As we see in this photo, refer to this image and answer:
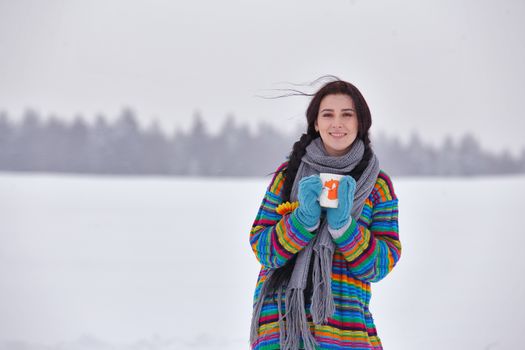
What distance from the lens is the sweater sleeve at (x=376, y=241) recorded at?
4.66ft

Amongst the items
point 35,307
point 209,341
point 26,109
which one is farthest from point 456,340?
point 26,109

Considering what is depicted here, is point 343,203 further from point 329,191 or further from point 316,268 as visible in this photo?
point 316,268

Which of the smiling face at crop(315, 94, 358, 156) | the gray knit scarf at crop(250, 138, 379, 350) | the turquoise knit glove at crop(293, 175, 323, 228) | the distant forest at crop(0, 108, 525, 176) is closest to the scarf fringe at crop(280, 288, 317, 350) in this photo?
the gray knit scarf at crop(250, 138, 379, 350)

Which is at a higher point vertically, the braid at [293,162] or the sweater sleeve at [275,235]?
the braid at [293,162]

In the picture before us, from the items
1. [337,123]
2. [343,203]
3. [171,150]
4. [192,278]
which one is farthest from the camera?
[171,150]

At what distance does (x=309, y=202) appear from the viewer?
1.39m

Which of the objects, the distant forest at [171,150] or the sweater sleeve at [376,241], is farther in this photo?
the distant forest at [171,150]

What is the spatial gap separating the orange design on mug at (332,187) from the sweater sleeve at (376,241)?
10 cm

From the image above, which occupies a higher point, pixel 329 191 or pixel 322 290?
pixel 329 191

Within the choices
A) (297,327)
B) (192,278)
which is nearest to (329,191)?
(297,327)

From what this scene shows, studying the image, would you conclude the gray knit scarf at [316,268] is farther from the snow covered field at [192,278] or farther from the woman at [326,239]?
the snow covered field at [192,278]

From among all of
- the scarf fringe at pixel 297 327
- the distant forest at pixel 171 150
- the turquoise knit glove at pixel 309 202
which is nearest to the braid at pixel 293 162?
the turquoise knit glove at pixel 309 202

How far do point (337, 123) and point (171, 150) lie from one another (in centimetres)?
2175

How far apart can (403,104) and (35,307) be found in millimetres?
19864
